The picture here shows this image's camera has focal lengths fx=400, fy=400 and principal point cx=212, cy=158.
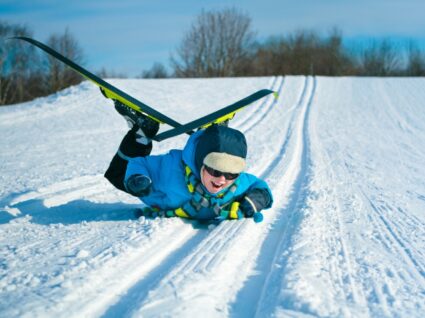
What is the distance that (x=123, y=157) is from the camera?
10.4 ft

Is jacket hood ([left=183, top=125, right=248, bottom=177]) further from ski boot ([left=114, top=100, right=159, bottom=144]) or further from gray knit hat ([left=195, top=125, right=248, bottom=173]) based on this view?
ski boot ([left=114, top=100, right=159, bottom=144])

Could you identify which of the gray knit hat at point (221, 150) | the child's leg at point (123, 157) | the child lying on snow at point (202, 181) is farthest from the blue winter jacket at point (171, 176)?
the child's leg at point (123, 157)

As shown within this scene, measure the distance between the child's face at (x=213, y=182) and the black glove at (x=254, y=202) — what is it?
24 cm

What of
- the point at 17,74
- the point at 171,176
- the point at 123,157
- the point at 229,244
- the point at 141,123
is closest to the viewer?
the point at 229,244

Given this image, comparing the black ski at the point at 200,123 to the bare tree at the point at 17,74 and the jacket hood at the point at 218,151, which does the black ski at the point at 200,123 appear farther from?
the bare tree at the point at 17,74

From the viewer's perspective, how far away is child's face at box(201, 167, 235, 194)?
8.32 ft

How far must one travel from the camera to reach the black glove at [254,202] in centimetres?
274

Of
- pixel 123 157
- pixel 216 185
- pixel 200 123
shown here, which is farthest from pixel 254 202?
pixel 123 157

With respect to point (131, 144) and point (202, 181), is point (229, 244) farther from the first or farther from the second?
point (131, 144)

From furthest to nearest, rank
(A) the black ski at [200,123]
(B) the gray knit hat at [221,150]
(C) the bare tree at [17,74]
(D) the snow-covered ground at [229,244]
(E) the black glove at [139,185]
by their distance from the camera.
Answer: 1. (C) the bare tree at [17,74]
2. (A) the black ski at [200,123]
3. (E) the black glove at [139,185]
4. (B) the gray knit hat at [221,150]
5. (D) the snow-covered ground at [229,244]

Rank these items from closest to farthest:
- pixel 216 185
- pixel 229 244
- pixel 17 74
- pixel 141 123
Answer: pixel 229 244 < pixel 216 185 < pixel 141 123 < pixel 17 74

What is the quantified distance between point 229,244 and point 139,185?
716 millimetres

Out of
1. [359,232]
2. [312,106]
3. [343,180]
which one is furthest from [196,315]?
[312,106]

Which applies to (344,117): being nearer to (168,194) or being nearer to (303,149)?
(303,149)
